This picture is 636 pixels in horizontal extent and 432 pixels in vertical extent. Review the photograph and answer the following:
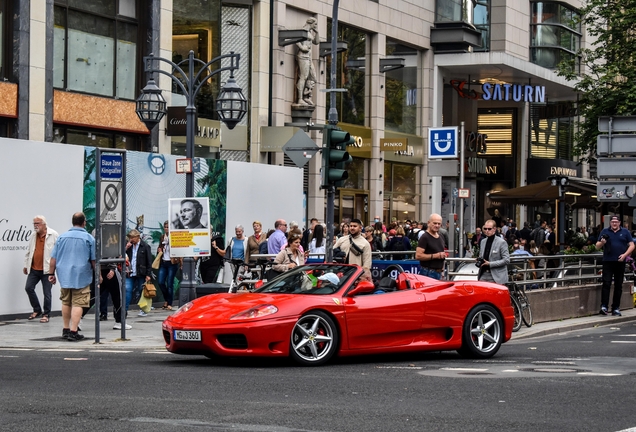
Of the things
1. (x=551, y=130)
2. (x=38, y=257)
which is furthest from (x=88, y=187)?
(x=551, y=130)

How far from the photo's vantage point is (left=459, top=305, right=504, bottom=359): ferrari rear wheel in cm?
1439

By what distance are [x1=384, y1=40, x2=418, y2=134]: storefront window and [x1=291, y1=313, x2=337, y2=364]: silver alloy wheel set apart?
31.1m

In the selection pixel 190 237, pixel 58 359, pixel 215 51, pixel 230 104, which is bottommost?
pixel 58 359

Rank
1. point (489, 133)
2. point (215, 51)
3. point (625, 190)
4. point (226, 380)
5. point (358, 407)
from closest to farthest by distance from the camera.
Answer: point (358, 407), point (226, 380), point (625, 190), point (215, 51), point (489, 133)

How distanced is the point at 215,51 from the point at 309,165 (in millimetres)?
5534

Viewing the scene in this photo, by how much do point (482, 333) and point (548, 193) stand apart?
19.8m

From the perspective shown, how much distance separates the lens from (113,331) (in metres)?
18.8

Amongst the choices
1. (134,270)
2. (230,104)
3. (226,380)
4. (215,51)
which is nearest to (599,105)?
(215,51)

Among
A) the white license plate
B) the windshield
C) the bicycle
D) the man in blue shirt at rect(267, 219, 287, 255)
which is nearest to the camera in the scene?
the white license plate

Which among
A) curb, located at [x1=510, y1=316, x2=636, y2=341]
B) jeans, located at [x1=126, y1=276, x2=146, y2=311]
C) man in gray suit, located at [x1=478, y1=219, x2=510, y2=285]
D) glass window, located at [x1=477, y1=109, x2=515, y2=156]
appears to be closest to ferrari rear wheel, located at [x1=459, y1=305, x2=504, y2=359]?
curb, located at [x1=510, y1=316, x2=636, y2=341]

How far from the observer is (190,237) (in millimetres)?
19984

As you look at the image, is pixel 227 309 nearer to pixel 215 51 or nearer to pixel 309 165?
pixel 215 51

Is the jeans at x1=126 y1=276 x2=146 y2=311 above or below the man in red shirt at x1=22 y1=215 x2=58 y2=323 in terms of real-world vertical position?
below

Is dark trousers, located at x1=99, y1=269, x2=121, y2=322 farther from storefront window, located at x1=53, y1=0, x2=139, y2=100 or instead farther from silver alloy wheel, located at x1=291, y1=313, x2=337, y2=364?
storefront window, located at x1=53, y1=0, x2=139, y2=100
